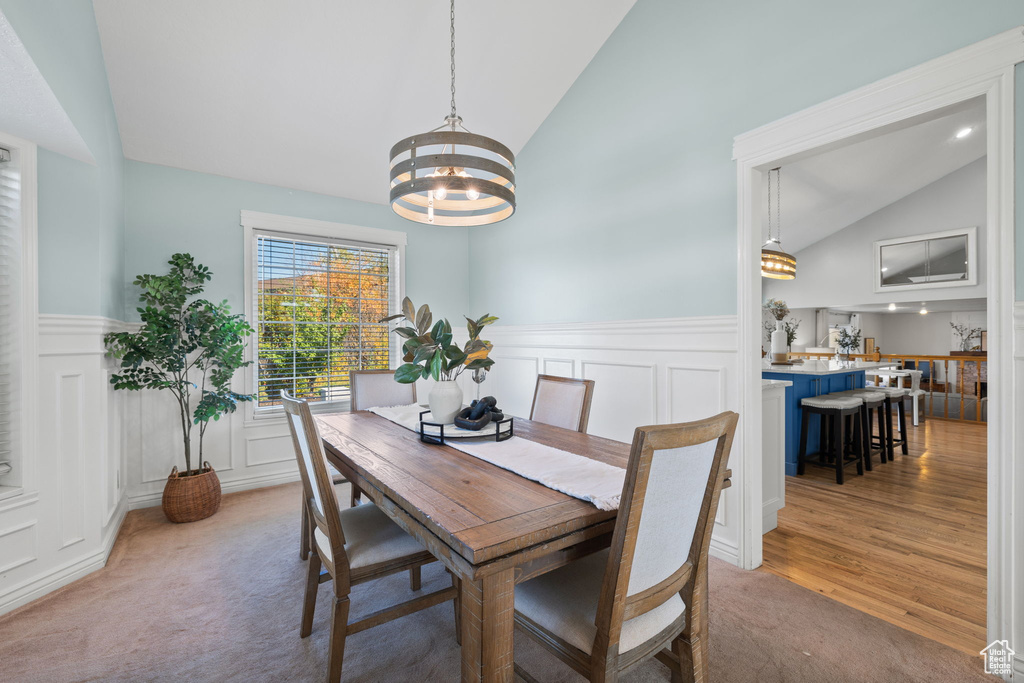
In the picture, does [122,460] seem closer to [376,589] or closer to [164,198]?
[164,198]

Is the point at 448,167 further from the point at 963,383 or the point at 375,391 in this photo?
the point at 963,383

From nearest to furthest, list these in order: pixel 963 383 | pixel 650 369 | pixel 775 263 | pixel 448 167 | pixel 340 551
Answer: pixel 340 551 < pixel 448 167 < pixel 650 369 < pixel 775 263 < pixel 963 383

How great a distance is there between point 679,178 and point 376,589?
2793mm

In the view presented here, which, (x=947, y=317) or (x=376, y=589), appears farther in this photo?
(x=947, y=317)

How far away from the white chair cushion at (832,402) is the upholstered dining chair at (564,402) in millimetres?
2373

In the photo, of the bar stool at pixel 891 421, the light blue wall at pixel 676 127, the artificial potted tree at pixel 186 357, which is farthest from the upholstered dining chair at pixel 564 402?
the bar stool at pixel 891 421

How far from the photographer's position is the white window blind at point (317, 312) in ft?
11.8

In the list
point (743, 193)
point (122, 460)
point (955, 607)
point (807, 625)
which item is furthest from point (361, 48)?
point (955, 607)

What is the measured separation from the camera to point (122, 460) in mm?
2934

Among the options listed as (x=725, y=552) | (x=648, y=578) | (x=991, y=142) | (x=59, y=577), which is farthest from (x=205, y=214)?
(x=991, y=142)

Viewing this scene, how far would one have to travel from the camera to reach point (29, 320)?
6.76 feet

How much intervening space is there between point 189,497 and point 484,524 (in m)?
2.79

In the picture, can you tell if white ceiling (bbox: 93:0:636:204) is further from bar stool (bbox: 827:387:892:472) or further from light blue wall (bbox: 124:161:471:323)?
bar stool (bbox: 827:387:892:472)

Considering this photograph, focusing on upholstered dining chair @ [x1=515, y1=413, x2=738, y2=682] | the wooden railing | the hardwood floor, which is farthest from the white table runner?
the wooden railing
